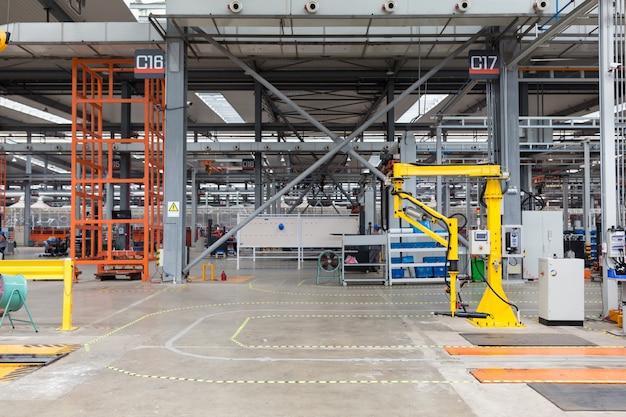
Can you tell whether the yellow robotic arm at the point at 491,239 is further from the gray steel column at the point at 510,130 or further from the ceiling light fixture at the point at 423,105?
the ceiling light fixture at the point at 423,105

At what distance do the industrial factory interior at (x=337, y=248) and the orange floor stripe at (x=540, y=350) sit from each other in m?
0.05

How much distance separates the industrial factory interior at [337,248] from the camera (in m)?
5.32

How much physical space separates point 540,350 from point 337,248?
13.7 metres

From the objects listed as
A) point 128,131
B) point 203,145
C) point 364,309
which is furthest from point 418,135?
point 364,309

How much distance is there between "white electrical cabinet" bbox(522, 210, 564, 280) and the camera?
1588 cm

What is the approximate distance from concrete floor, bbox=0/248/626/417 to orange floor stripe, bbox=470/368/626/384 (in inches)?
7.4

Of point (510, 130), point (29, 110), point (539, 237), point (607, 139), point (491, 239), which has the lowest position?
point (539, 237)

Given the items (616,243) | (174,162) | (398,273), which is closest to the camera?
(616,243)

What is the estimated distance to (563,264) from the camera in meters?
8.47

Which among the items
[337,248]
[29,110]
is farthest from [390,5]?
[29,110]

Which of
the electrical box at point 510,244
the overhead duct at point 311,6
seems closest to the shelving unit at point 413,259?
the electrical box at point 510,244

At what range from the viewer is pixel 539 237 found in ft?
52.4

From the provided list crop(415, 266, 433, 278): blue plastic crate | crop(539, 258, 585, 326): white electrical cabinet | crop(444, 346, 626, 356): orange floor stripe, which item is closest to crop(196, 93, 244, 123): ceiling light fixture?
crop(415, 266, 433, 278): blue plastic crate

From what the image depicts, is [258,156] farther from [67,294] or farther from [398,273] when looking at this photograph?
[67,294]
